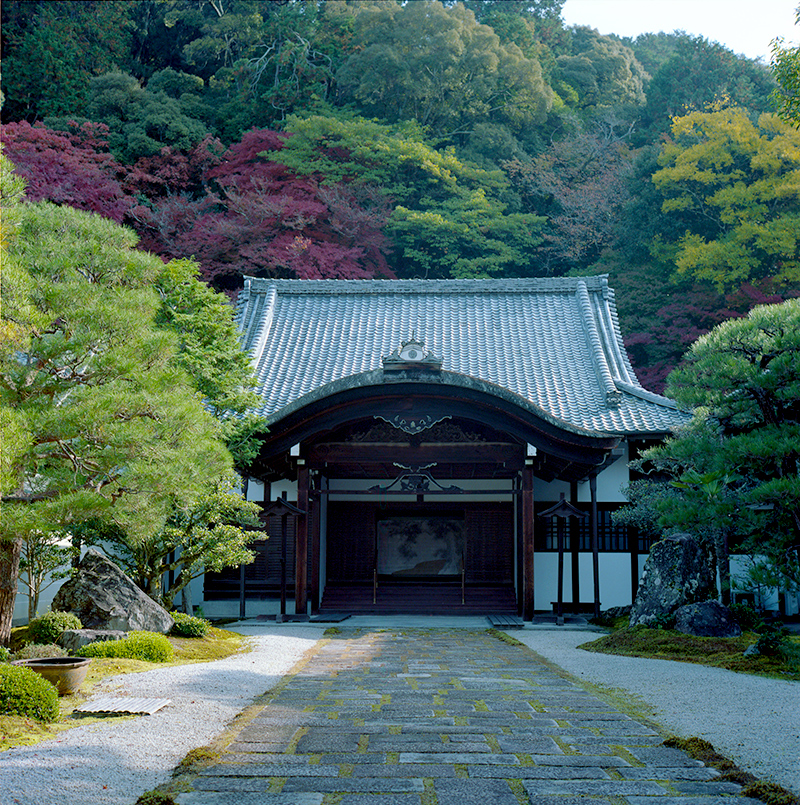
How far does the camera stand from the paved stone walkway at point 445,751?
423 cm

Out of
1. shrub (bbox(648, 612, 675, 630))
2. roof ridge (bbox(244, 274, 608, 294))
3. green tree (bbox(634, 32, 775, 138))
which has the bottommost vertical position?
shrub (bbox(648, 612, 675, 630))

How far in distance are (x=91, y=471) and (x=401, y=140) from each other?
960 inches

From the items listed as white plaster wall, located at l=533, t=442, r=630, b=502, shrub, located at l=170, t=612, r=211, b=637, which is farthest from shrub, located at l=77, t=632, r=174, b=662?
white plaster wall, located at l=533, t=442, r=630, b=502

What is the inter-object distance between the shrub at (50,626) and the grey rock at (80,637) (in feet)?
0.30

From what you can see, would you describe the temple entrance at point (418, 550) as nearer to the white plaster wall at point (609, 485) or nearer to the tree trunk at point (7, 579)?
the white plaster wall at point (609, 485)

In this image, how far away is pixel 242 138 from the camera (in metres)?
29.9

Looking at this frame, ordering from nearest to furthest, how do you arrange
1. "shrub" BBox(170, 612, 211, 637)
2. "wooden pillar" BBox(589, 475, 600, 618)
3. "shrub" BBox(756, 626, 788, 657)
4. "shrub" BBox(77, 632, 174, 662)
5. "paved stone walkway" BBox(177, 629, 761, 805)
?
"paved stone walkway" BBox(177, 629, 761, 805) < "shrub" BBox(77, 632, 174, 662) < "shrub" BBox(756, 626, 788, 657) < "shrub" BBox(170, 612, 211, 637) < "wooden pillar" BBox(589, 475, 600, 618)

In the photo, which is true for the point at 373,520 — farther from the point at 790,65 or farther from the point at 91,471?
the point at 790,65

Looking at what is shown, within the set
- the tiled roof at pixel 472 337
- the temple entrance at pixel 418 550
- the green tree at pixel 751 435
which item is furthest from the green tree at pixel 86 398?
the temple entrance at pixel 418 550

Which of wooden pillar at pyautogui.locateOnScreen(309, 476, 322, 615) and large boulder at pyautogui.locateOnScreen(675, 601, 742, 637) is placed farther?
wooden pillar at pyautogui.locateOnScreen(309, 476, 322, 615)

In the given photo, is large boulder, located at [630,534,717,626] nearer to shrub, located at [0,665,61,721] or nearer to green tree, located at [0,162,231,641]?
green tree, located at [0,162,231,641]

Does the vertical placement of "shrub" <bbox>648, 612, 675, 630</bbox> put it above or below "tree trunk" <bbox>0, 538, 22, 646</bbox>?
below

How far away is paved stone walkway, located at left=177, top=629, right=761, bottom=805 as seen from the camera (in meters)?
4.23

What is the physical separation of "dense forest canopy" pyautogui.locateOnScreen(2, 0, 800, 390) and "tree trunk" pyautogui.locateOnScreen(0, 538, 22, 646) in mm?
18539
